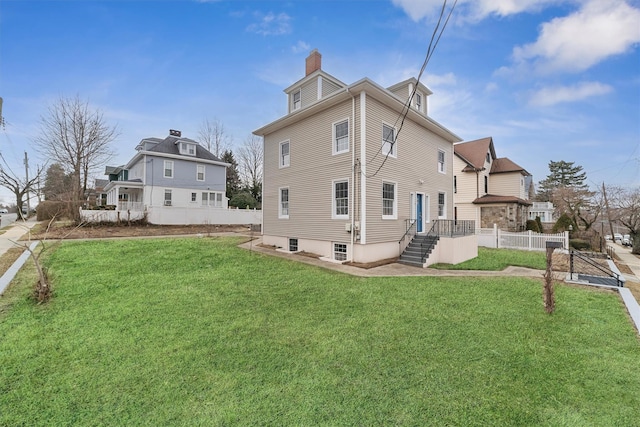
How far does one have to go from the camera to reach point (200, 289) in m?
6.25

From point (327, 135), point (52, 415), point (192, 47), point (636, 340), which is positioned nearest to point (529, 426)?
point (636, 340)

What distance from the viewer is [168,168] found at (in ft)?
77.7

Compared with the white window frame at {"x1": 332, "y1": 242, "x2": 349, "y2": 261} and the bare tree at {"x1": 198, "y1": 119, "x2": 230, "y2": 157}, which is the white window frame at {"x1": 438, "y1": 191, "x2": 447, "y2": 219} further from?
the bare tree at {"x1": 198, "y1": 119, "x2": 230, "y2": 157}

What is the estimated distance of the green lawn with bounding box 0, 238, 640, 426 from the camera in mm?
2664

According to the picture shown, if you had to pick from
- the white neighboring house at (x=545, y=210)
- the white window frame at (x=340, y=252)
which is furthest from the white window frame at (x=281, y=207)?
the white neighboring house at (x=545, y=210)

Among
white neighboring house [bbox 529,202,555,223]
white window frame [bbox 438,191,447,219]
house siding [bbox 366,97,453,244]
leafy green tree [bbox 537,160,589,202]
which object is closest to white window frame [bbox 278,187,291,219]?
house siding [bbox 366,97,453,244]

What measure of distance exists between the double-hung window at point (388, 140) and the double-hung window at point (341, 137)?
1.51 meters

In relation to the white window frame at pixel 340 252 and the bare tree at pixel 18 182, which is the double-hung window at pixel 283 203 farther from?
the bare tree at pixel 18 182

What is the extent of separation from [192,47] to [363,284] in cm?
1158

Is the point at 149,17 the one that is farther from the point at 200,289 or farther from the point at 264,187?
the point at 200,289

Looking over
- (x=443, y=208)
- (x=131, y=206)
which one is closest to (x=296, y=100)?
(x=443, y=208)

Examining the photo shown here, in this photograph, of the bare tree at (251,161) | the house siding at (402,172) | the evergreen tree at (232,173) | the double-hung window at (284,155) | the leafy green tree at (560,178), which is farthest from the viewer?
the leafy green tree at (560,178)

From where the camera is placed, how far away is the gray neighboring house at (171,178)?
899 inches

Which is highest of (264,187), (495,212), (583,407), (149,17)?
(149,17)
